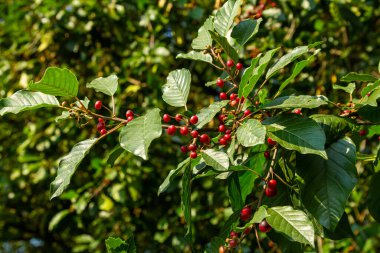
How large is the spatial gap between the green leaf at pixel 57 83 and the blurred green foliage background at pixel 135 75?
6.21 ft

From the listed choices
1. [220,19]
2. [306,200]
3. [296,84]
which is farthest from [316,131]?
[296,84]

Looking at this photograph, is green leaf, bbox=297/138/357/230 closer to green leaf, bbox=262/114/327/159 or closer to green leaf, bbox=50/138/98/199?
green leaf, bbox=262/114/327/159

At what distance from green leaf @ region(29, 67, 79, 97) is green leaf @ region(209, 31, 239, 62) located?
0.37 meters

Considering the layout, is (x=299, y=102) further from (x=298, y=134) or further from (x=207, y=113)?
(x=207, y=113)

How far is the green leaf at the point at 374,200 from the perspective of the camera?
1.25 meters

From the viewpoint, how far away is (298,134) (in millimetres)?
1082

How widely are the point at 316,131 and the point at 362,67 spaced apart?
2714 mm

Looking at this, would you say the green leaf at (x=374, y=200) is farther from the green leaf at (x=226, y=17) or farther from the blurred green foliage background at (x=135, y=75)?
the blurred green foliage background at (x=135, y=75)

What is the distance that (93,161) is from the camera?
335 centimetres

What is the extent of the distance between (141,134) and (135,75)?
2709 millimetres

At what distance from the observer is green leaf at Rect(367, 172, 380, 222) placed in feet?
4.09

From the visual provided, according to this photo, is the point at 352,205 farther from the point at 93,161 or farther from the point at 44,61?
the point at 44,61

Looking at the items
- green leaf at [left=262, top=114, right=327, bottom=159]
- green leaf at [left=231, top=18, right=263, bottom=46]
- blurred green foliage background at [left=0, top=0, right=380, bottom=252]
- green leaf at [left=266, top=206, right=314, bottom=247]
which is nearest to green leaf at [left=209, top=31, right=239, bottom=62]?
green leaf at [left=231, top=18, right=263, bottom=46]

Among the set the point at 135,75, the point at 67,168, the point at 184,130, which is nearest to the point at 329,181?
the point at 184,130
